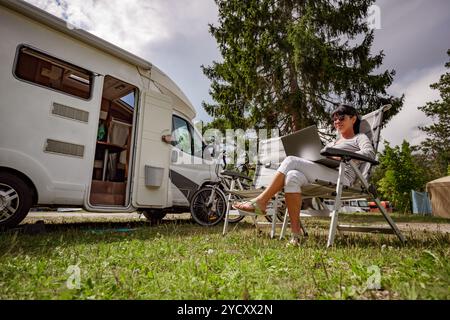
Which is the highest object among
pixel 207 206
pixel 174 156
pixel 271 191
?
pixel 174 156

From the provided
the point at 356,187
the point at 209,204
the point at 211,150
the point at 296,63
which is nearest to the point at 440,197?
the point at 296,63

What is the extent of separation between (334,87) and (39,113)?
9.03 m

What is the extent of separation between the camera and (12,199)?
328cm

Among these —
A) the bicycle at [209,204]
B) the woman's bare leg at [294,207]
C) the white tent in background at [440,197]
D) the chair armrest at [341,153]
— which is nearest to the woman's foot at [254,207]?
the woman's bare leg at [294,207]

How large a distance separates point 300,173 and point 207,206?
9.70 feet

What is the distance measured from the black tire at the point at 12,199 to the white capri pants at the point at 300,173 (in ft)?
10.1

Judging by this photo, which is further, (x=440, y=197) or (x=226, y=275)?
(x=440, y=197)

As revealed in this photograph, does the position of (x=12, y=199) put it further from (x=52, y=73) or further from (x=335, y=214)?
(x=335, y=214)

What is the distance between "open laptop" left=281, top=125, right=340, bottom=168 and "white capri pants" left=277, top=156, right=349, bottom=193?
11 centimetres

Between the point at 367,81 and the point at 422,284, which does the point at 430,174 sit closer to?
the point at 367,81

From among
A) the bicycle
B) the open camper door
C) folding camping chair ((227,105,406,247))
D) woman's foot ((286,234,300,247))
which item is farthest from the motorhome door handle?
woman's foot ((286,234,300,247))

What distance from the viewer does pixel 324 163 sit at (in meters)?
2.84

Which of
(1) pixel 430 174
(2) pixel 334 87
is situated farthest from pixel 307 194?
(1) pixel 430 174

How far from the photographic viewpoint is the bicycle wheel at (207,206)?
522 centimetres
